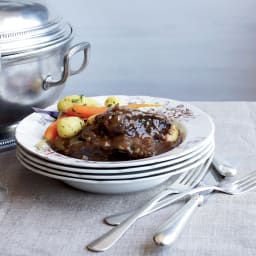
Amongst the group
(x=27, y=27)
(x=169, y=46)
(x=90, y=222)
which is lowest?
(x=169, y=46)

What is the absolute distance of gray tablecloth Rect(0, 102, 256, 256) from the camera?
620mm

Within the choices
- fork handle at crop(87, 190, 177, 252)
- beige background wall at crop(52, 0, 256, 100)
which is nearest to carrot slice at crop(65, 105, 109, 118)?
fork handle at crop(87, 190, 177, 252)

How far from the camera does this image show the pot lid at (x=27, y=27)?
916 millimetres

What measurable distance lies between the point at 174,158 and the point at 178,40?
3.30ft

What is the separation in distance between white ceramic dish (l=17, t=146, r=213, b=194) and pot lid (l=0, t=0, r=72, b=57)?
0.26m

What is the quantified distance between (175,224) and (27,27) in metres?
0.49

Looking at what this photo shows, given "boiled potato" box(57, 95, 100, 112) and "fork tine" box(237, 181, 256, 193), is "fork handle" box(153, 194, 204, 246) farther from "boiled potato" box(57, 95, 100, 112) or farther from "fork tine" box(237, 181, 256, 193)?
"boiled potato" box(57, 95, 100, 112)

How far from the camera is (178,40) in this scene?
167 cm

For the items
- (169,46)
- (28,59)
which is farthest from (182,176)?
(169,46)

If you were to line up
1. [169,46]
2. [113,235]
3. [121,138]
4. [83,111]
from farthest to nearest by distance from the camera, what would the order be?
[169,46] → [83,111] → [121,138] → [113,235]

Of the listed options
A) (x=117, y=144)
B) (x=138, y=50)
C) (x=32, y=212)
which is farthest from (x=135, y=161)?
(x=138, y=50)

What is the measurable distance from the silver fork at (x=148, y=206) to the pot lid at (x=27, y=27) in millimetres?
374

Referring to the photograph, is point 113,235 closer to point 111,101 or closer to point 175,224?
point 175,224

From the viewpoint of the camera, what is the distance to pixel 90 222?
26.8 inches
